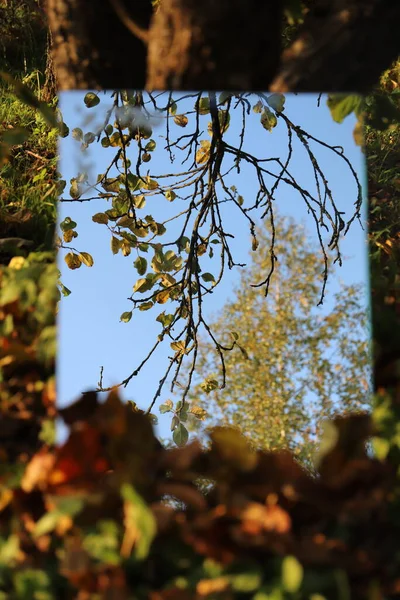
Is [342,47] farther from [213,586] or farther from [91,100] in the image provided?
[91,100]

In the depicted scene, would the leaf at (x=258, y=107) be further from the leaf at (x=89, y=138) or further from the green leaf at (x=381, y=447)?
the green leaf at (x=381, y=447)

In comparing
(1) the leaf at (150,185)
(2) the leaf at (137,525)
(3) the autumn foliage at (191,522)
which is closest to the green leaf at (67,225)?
(1) the leaf at (150,185)

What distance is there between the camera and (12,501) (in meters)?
0.95

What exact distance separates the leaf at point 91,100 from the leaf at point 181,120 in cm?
30

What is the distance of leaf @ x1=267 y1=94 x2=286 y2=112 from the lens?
2.00 m

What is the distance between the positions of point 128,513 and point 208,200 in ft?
4.40

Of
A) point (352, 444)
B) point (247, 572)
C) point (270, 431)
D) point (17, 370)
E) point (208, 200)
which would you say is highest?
point (208, 200)

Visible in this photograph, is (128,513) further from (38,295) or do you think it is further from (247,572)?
(38,295)

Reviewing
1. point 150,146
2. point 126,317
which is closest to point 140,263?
point 126,317

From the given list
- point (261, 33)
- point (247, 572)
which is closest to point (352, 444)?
point (247, 572)

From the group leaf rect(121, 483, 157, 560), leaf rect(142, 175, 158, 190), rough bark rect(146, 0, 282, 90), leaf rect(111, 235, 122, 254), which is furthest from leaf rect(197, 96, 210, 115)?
leaf rect(121, 483, 157, 560)

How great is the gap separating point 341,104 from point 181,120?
102 cm

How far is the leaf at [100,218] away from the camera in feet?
6.59

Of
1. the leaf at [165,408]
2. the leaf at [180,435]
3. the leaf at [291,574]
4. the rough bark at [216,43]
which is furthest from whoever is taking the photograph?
the leaf at [165,408]
